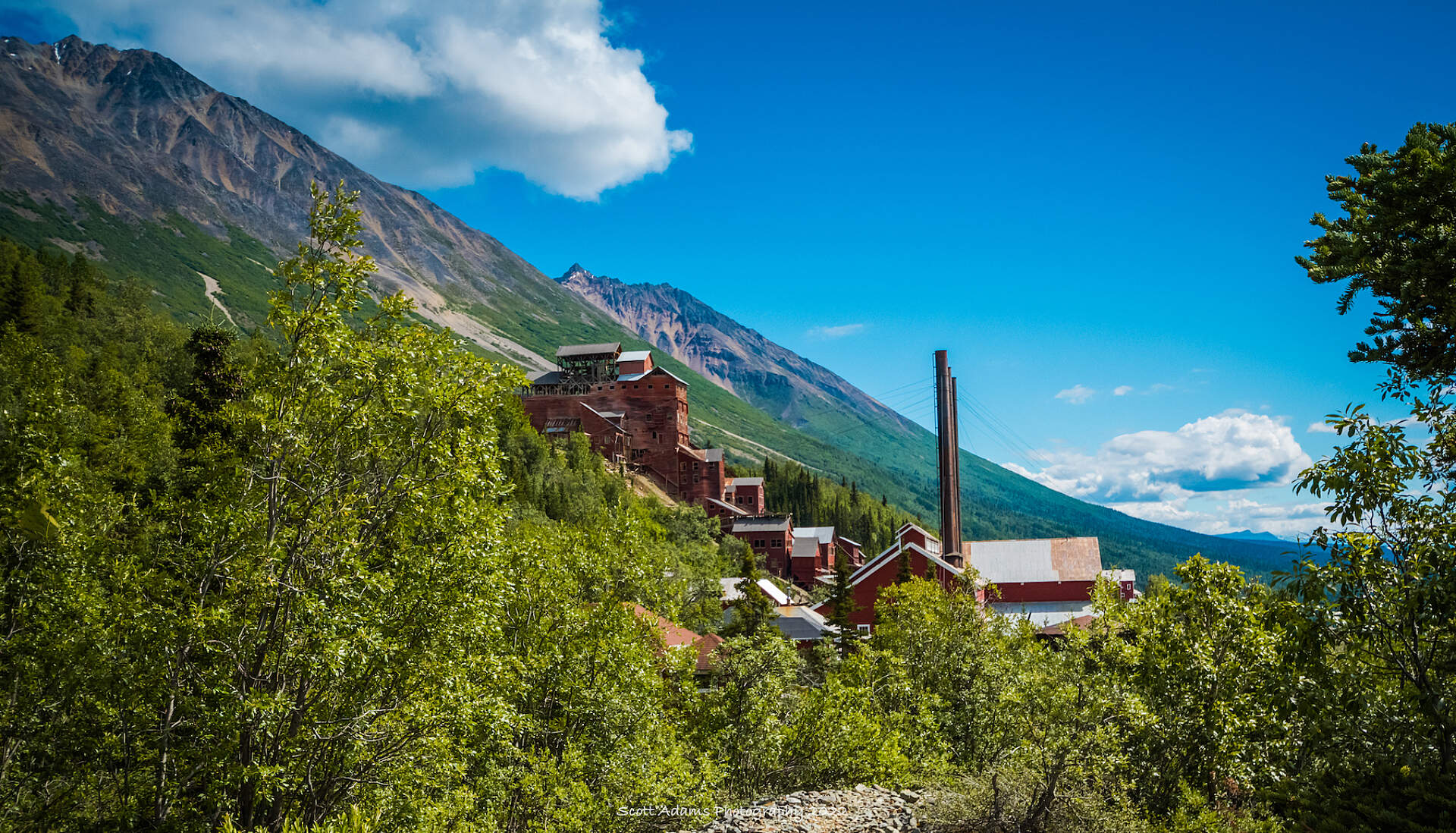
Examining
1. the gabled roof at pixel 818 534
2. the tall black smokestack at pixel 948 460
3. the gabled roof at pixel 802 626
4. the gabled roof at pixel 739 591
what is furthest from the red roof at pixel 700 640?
the gabled roof at pixel 818 534

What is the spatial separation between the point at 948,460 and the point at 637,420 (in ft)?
194

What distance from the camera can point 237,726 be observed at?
41.2ft

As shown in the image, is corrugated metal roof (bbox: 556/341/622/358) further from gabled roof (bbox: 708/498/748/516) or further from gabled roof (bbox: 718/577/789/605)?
gabled roof (bbox: 718/577/789/605)

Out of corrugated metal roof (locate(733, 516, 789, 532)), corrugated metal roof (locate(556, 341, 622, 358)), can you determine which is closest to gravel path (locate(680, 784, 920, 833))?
corrugated metal roof (locate(733, 516, 789, 532))

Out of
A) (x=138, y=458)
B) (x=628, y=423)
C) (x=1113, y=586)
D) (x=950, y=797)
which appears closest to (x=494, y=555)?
(x=950, y=797)

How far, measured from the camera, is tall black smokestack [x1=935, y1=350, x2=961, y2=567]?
196 feet

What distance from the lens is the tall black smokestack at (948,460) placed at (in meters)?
59.8

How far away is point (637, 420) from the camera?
111812 millimetres

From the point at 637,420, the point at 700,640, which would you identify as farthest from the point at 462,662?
the point at 637,420

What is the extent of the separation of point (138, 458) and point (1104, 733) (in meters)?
46.4

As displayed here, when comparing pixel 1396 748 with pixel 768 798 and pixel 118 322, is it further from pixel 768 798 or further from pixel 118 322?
pixel 118 322

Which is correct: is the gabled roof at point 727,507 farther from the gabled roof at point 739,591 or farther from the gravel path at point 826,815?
the gravel path at point 826,815

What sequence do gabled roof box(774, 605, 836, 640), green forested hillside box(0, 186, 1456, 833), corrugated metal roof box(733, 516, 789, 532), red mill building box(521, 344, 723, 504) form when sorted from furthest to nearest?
red mill building box(521, 344, 723, 504) → corrugated metal roof box(733, 516, 789, 532) → gabled roof box(774, 605, 836, 640) → green forested hillside box(0, 186, 1456, 833)

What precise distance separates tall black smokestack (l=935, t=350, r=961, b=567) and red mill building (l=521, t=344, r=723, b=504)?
50.7 metres
